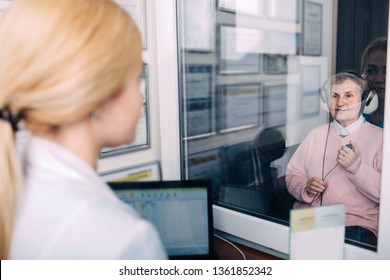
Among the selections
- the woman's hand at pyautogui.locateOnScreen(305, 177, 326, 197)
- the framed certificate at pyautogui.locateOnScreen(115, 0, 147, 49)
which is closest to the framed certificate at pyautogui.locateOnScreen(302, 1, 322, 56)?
the woman's hand at pyautogui.locateOnScreen(305, 177, 326, 197)

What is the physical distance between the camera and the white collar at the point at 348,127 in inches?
32.0

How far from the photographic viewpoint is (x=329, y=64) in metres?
0.93

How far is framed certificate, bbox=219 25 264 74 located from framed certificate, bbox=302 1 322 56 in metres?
0.14

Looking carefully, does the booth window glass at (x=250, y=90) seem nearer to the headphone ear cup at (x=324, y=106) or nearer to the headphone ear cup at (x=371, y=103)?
the headphone ear cup at (x=324, y=106)

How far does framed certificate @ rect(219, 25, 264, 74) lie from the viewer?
1.14m

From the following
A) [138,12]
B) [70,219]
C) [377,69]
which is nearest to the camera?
[70,219]

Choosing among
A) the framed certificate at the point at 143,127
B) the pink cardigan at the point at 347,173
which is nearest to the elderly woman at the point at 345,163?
the pink cardigan at the point at 347,173

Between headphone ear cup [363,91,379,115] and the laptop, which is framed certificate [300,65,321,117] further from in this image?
the laptop

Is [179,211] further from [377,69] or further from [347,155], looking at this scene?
[377,69]

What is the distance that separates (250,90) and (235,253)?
0.50 meters

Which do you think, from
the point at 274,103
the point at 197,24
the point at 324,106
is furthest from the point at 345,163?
the point at 197,24

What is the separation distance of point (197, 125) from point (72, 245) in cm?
74

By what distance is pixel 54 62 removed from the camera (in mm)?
446
